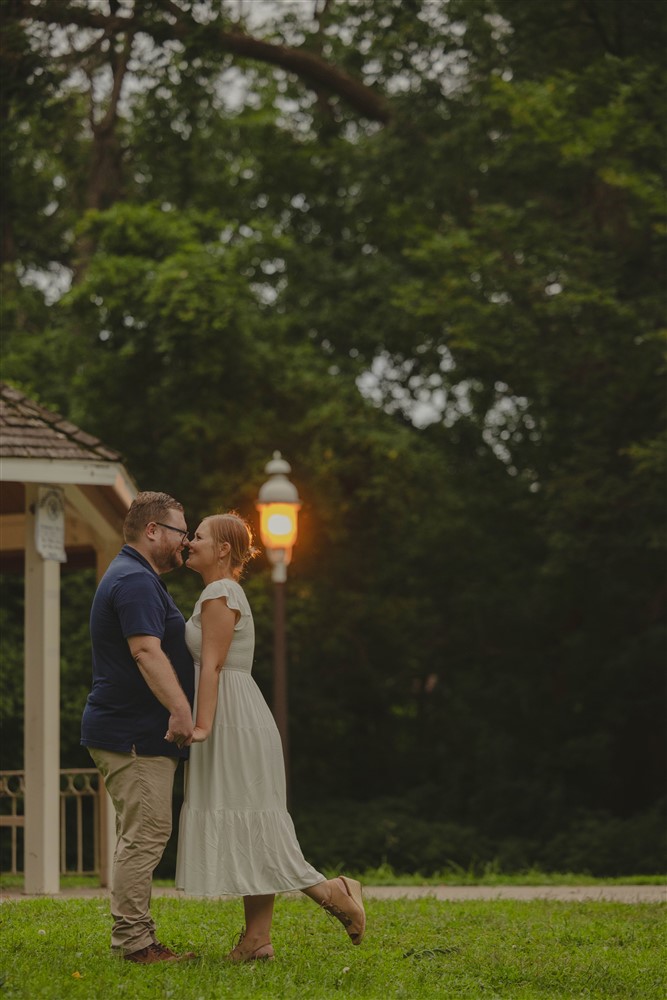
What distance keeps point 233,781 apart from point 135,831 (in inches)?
18.5

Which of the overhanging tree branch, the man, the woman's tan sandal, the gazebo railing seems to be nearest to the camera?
the man

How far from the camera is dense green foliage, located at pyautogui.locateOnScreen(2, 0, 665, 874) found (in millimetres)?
18594

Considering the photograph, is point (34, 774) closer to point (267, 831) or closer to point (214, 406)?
point (267, 831)

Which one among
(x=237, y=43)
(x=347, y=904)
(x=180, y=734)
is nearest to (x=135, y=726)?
(x=180, y=734)

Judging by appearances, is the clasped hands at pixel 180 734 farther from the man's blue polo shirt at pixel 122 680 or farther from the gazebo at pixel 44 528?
the gazebo at pixel 44 528

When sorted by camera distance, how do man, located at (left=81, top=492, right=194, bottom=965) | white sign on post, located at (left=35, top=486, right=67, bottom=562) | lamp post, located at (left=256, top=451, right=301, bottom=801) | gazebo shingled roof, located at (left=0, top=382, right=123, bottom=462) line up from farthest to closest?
lamp post, located at (left=256, top=451, right=301, bottom=801)
white sign on post, located at (left=35, top=486, right=67, bottom=562)
gazebo shingled roof, located at (left=0, top=382, right=123, bottom=462)
man, located at (left=81, top=492, right=194, bottom=965)

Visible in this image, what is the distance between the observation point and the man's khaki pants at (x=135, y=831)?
5926 mm

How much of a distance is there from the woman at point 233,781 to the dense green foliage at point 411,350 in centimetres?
920

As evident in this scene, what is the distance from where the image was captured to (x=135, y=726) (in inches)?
236

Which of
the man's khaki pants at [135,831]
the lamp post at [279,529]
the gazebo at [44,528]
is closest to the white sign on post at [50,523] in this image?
the gazebo at [44,528]

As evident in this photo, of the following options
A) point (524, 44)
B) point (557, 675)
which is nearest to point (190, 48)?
point (524, 44)

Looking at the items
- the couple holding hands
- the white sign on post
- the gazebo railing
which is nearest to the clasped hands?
the couple holding hands

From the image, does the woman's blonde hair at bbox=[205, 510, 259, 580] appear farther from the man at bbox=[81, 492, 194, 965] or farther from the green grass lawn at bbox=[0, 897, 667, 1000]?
the green grass lawn at bbox=[0, 897, 667, 1000]

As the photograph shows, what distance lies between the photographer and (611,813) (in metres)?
24.1
